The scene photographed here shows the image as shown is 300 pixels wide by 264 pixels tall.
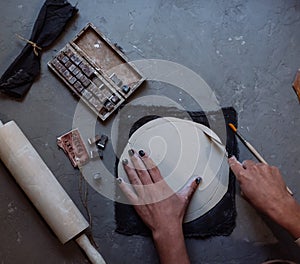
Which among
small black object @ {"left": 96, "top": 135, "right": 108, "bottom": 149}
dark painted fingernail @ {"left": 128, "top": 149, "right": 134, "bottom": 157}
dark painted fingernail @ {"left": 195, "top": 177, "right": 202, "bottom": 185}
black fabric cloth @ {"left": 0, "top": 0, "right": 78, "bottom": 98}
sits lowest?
dark painted fingernail @ {"left": 195, "top": 177, "right": 202, "bottom": 185}

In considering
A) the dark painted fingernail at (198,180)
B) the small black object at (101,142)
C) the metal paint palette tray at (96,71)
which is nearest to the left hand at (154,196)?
the dark painted fingernail at (198,180)

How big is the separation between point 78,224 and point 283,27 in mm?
951

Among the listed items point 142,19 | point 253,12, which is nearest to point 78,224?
point 142,19

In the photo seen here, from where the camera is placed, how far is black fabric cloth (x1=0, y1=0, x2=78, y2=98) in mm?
1709

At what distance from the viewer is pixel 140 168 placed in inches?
63.8

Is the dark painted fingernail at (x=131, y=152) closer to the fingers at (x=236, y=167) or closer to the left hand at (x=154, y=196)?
the left hand at (x=154, y=196)

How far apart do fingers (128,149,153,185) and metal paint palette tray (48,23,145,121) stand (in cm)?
16

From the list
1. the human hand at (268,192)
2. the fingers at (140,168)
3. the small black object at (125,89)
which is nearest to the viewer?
the human hand at (268,192)

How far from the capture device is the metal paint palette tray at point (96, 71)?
5.57ft

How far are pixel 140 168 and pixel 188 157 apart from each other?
0.16m

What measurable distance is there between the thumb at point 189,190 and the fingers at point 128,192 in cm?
14

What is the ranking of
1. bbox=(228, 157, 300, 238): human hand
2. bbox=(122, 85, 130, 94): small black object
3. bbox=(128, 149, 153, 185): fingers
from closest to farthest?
bbox=(228, 157, 300, 238): human hand
bbox=(128, 149, 153, 185): fingers
bbox=(122, 85, 130, 94): small black object

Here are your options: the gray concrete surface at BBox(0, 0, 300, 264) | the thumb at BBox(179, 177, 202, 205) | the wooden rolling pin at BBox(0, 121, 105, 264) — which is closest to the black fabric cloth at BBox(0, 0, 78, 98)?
the gray concrete surface at BBox(0, 0, 300, 264)

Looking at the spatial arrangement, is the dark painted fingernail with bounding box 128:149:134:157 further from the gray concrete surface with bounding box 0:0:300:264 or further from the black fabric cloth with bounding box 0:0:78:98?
the black fabric cloth with bounding box 0:0:78:98
